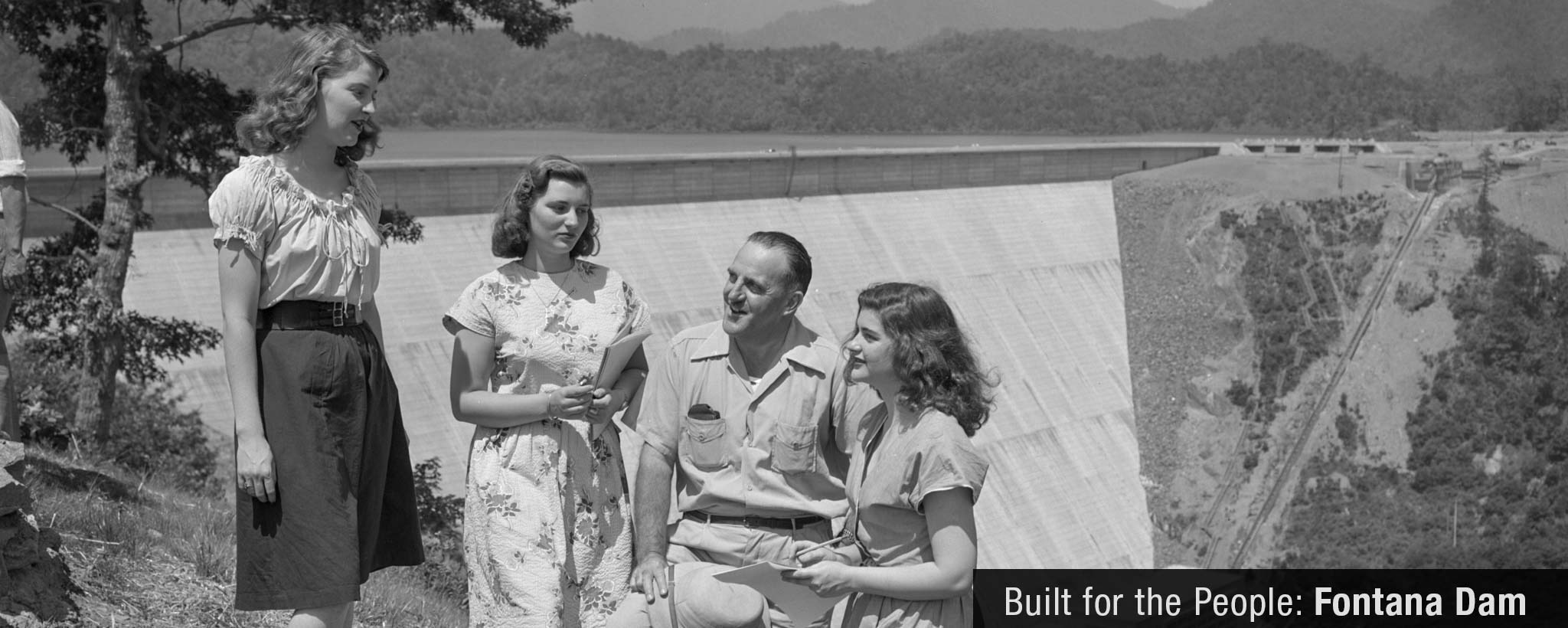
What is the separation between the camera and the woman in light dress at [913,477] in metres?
2.93

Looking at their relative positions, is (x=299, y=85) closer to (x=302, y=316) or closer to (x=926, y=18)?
(x=302, y=316)

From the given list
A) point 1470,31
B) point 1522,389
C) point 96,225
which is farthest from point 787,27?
point 96,225

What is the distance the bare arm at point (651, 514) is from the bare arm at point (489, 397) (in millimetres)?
204

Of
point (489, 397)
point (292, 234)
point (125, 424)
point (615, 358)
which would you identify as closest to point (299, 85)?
point (292, 234)

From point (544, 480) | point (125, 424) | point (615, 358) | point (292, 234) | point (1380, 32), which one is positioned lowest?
point (125, 424)

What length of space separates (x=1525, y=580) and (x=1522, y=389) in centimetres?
648

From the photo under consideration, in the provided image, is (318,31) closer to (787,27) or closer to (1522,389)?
(1522,389)

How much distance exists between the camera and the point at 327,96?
3.00 m

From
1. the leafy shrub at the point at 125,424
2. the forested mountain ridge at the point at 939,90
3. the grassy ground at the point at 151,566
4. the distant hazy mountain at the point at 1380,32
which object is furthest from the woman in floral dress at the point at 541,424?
the distant hazy mountain at the point at 1380,32

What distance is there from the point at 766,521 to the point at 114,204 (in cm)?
705

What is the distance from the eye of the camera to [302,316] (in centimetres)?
302

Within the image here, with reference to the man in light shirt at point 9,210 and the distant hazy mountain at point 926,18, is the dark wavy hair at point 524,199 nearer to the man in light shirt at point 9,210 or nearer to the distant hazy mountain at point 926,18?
the man in light shirt at point 9,210

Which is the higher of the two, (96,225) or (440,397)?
(96,225)

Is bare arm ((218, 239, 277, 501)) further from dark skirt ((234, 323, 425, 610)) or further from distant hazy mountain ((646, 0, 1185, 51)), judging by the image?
distant hazy mountain ((646, 0, 1185, 51))
